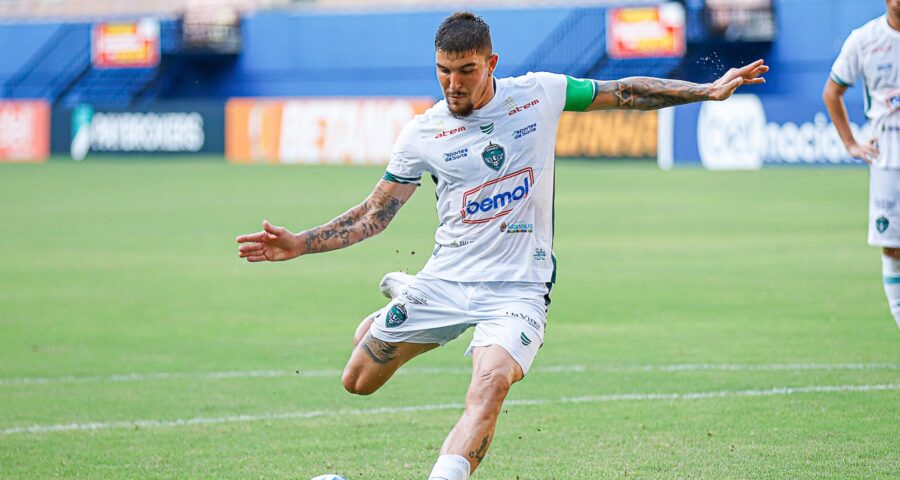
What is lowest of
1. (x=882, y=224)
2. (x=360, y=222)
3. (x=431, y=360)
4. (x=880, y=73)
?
(x=431, y=360)

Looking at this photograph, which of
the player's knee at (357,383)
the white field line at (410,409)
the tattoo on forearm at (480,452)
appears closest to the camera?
the tattoo on forearm at (480,452)

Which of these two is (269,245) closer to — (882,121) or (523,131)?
(523,131)

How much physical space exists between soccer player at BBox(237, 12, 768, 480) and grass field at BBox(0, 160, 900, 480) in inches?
37.8

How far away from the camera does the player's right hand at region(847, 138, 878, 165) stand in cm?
834

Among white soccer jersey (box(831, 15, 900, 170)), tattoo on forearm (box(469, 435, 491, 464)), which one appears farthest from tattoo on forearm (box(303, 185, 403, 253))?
white soccer jersey (box(831, 15, 900, 170))

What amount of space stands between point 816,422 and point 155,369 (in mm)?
4408

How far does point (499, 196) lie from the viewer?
5887 mm

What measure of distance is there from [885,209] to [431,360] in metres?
3.22

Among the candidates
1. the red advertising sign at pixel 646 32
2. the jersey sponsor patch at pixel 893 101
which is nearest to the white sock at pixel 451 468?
the jersey sponsor patch at pixel 893 101

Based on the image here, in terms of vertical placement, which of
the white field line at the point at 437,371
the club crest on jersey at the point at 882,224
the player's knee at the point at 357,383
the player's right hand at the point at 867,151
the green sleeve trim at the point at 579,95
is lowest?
the white field line at the point at 437,371

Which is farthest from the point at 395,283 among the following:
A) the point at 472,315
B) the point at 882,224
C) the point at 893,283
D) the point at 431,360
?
the point at 893,283

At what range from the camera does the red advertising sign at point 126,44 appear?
4866cm

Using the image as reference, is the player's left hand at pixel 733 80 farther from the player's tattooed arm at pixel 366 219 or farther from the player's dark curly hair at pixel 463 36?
the player's tattooed arm at pixel 366 219

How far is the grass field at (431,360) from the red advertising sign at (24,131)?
20.2 m
